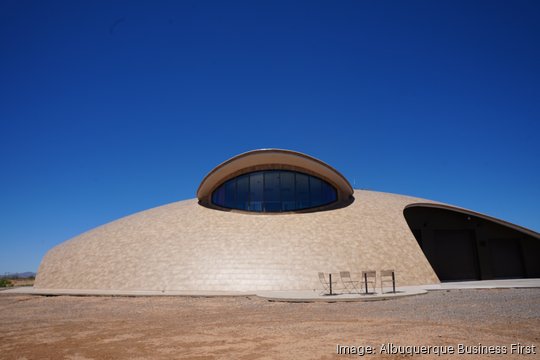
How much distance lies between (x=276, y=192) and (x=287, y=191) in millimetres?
719

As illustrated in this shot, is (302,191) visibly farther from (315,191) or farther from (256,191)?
Answer: (256,191)

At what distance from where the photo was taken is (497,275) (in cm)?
2294

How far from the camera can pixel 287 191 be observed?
22.1 metres

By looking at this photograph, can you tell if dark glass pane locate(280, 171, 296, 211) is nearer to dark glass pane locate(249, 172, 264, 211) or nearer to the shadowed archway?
dark glass pane locate(249, 172, 264, 211)

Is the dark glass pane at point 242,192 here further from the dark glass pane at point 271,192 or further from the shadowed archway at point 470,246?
the shadowed archway at point 470,246

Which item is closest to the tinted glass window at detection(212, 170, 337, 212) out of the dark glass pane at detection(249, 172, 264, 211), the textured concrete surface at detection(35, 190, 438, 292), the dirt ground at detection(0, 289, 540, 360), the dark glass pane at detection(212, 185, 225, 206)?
the dark glass pane at detection(249, 172, 264, 211)

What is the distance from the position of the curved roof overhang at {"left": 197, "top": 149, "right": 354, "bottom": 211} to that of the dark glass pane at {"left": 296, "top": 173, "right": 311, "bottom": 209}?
49 cm

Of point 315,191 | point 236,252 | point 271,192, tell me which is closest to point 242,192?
point 271,192

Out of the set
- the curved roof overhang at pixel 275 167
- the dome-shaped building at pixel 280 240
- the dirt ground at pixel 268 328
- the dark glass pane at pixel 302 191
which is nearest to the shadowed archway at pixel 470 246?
the dome-shaped building at pixel 280 240

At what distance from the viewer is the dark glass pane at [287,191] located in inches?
859

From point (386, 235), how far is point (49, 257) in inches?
834

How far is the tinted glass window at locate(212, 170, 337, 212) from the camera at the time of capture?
21.8m

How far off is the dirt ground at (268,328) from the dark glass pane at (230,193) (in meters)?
10.8

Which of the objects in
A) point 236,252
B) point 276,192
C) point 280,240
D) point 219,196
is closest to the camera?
point 236,252
